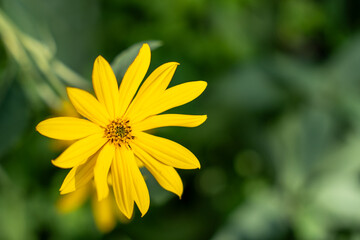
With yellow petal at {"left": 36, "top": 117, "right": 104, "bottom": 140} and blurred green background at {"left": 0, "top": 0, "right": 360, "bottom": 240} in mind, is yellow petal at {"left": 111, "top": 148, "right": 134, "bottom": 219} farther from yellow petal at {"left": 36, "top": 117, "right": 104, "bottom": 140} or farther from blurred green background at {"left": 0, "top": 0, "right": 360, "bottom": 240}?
blurred green background at {"left": 0, "top": 0, "right": 360, "bottom": 240}

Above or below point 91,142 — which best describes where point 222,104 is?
above

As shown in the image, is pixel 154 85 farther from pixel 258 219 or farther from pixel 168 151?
pixel 258 219

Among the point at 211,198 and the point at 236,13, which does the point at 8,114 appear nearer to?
the point at 211,198

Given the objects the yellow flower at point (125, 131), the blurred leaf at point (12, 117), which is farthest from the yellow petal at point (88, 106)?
the blurred leaf at point (12, 117)

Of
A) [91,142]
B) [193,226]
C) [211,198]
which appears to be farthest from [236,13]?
[91,142]

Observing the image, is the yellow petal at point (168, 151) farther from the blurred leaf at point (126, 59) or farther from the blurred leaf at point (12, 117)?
the blurred leaf at point (12, 117)

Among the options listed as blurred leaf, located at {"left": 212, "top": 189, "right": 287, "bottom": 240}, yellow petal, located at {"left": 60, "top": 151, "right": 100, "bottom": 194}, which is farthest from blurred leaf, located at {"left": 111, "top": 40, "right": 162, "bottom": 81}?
blurred leaf, located at {"left": 212, "top": 189, "right": 287, "bottom": 240}
